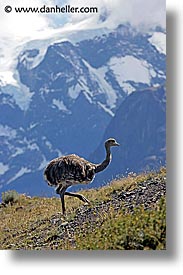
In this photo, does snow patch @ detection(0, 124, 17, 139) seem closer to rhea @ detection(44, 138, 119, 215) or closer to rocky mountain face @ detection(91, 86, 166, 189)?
rhea @ detection(44, 138, 119, 215)

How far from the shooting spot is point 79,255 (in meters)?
Answer: 4.26

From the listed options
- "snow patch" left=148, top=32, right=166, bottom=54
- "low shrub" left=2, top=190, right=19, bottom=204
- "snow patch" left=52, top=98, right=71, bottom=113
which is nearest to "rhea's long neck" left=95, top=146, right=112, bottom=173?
"snow patch" left=52, top=98, right=71, bottom=113

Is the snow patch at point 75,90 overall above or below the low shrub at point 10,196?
above

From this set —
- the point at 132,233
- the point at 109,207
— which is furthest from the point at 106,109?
the point at 132,233

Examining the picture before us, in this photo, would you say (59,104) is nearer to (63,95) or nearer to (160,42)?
(63,95)

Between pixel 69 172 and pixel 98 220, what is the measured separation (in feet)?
0.83

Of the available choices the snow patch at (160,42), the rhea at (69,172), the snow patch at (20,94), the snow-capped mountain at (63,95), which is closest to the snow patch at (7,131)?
the snow-capped mountain at (63,95)

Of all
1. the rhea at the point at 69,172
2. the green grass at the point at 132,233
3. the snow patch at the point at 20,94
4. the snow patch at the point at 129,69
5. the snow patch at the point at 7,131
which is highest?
the snow patch at the point at 129,69

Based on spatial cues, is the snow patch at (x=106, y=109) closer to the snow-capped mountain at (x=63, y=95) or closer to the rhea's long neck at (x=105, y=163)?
the snow-capped mountain at (x=63, y=95)

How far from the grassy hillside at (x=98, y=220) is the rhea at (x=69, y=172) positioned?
5cm

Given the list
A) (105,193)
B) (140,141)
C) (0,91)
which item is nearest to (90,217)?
(105,193)

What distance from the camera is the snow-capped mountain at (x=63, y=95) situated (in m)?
4.35

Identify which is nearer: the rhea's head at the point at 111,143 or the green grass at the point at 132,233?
the green grass at the point at 132,233

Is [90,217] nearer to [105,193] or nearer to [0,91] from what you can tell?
[105,193]
